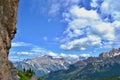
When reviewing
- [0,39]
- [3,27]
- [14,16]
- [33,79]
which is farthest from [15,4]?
[33,79]

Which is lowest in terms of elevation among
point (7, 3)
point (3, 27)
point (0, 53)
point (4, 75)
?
point (4, 75)

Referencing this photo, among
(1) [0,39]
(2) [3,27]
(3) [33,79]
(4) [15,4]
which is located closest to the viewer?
(1) [0,39]

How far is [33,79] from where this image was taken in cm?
19275

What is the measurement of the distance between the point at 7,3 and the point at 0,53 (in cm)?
864

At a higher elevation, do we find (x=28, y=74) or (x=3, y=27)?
(x=3, y=27)

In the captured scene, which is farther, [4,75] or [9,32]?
[9,32]

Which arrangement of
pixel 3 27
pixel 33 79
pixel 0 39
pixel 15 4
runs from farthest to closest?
1. pixel 33 79
2. pixel 15 4
3. pixel 3 27
4. pixel 0 39

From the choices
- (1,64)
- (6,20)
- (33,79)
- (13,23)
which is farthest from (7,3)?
(33,79)

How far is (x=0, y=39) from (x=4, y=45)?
13.8 ft

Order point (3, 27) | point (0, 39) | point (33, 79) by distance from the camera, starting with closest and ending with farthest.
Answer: point (0, 39)
point (3, 27)
point (33, 79)

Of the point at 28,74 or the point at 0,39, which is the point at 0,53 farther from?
the point at 28,74

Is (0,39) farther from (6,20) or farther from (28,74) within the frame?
(28,74)

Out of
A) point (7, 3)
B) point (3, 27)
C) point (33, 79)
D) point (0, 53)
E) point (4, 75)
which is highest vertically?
point (7, 3)

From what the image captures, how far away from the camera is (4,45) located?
48594 millimetres
